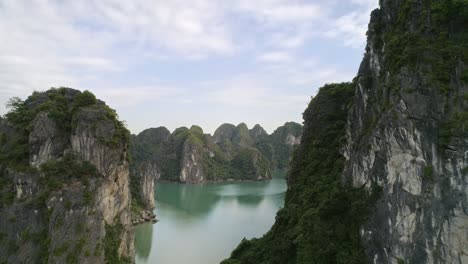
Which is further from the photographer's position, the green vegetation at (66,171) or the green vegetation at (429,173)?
the green vegetation at (66,171)

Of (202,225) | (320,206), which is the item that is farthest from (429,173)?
(202,225)

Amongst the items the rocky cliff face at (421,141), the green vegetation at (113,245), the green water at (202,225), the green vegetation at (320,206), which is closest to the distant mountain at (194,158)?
the green water at (202,225)

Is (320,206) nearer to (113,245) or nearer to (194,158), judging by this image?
(113,245)

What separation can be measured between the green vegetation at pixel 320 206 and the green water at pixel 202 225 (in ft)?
19.2

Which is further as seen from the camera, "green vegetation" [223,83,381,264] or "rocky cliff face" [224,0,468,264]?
"green vegetation" [223,83,381,264]

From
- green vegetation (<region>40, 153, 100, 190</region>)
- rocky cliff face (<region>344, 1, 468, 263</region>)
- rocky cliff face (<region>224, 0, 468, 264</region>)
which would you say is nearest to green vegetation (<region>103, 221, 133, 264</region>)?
green vegetation (<region>40, 153, 100, 190</region>)

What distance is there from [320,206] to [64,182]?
33.5ft

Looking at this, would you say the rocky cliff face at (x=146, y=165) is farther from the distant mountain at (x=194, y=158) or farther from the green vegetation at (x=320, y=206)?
the green vegetation at (x=320, y=206)

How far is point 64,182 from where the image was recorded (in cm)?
1512

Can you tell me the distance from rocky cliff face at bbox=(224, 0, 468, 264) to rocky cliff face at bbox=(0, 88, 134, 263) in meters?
8.35

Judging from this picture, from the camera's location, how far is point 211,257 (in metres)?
21.6

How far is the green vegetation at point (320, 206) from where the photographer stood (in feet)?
37.7

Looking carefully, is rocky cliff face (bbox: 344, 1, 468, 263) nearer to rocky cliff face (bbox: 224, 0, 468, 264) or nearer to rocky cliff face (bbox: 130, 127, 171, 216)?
rocky cliff face (bbox: 224, 0, 468, 264)

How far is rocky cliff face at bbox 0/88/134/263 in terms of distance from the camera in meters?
14.4
